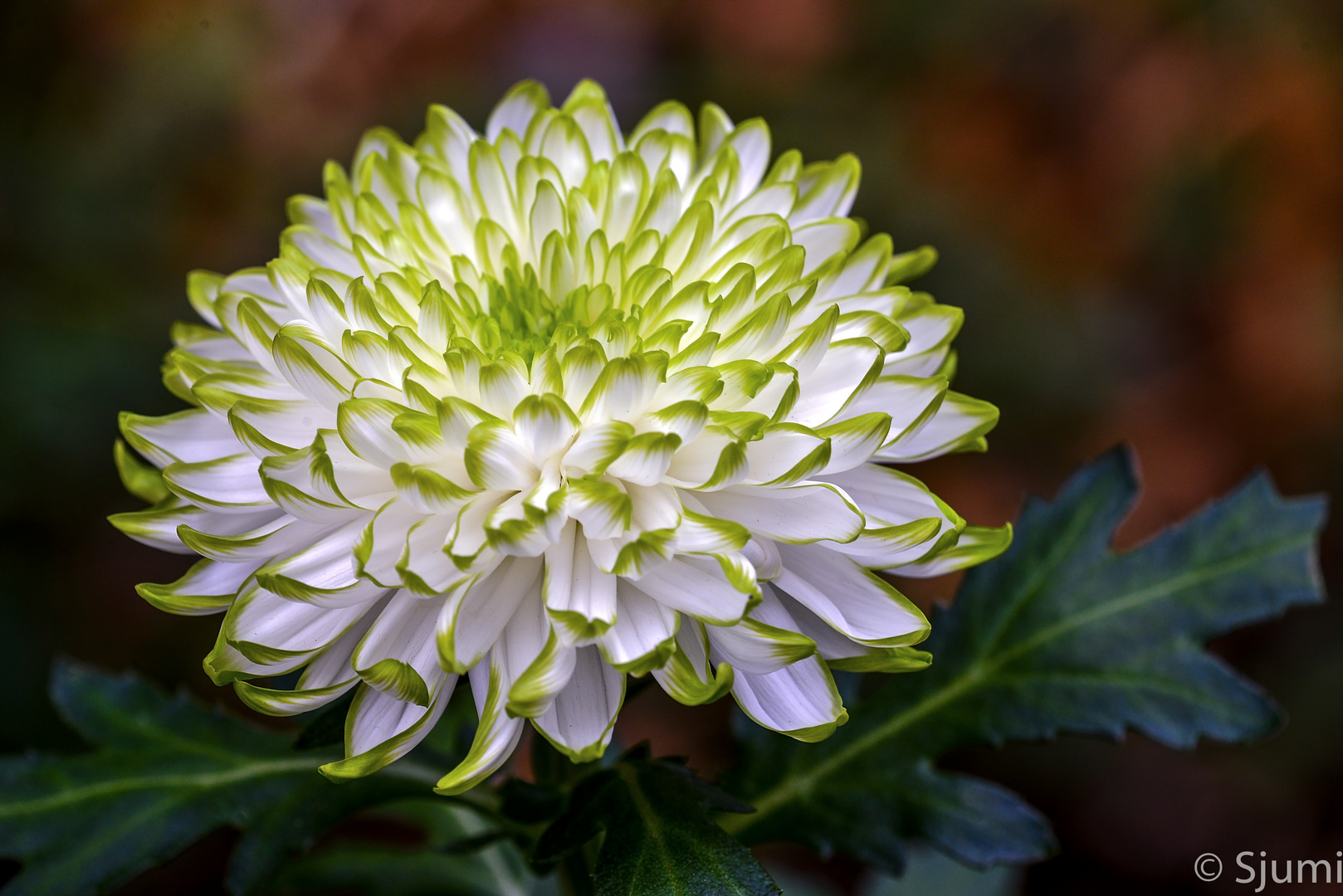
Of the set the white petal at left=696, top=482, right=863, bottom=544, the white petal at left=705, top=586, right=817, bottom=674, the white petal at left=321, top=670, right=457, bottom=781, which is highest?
the white petal at left=696, top=482, right=863, bottom=544

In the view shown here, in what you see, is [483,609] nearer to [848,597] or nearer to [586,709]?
[586,709]

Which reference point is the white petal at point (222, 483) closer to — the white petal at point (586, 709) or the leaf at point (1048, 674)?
the white petal at point (586, 709)

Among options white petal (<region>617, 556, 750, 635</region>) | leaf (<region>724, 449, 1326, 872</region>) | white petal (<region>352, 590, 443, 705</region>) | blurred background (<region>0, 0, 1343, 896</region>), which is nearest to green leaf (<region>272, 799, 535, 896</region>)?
leaf (<region>724, 449, 1326, 872</region>)

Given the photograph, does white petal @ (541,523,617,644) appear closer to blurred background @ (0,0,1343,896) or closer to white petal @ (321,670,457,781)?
white petal @ (321,670,457,781)

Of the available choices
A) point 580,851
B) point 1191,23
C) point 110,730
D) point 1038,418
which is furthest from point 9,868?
point 1191,23

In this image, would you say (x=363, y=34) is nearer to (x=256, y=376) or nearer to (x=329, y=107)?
(x=329, y=107)
